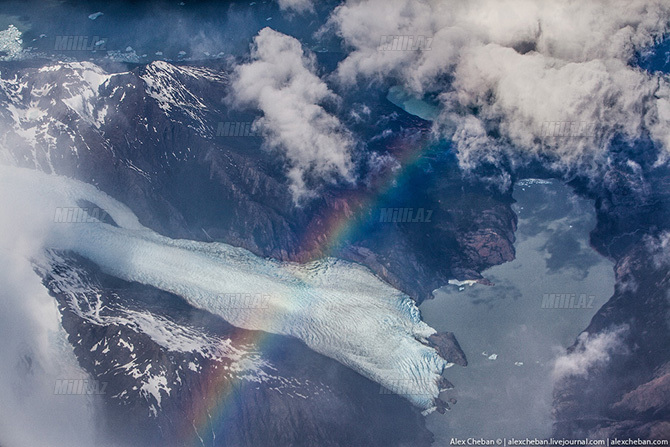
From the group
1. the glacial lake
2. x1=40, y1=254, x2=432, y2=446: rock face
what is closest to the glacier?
the glacial lake

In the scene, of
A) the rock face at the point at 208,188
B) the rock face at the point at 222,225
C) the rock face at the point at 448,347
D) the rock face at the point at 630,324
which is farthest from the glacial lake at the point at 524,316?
the rock face at the point at 208,188

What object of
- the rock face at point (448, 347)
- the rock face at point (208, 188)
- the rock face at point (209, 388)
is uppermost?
the rock face at point (208, 188)

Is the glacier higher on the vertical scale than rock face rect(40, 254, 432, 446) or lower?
higher

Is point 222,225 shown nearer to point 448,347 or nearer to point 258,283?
point 258,283

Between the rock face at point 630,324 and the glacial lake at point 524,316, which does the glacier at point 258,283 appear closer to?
the glacial lake at point 524,316

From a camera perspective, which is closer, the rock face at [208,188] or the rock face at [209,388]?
the rock face at [209,388]

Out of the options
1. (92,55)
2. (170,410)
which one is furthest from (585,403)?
(92,55)

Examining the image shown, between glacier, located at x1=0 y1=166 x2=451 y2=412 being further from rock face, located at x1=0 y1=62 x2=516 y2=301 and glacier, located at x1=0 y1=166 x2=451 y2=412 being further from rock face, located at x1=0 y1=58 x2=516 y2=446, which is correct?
rock face, located at x1=0 y1=62 x2=516 y2=301

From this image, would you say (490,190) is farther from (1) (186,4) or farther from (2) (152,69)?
(1) (186,4)

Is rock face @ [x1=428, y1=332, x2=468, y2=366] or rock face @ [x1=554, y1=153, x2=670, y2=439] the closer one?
rock face @ [x1=554, y1=153, x2=670, y2=439]

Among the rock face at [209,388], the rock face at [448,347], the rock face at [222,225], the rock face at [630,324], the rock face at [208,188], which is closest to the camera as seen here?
Result: the rock face at [209,388]
